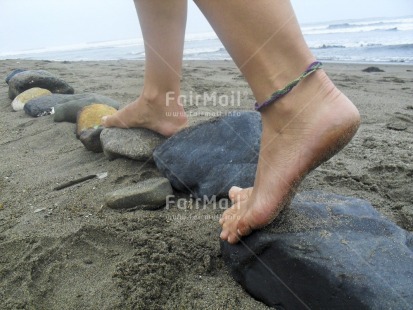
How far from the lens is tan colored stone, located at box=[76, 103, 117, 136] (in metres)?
2.60

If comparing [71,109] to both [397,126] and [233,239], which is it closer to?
[233,239]

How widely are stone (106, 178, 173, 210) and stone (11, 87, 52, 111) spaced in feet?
7.81

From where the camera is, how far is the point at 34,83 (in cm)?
401

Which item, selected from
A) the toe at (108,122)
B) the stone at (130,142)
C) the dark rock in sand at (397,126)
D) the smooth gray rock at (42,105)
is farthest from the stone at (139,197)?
the smooth gray rock at (42,105)

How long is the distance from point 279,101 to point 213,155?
0.71 m

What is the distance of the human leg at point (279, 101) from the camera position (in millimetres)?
1175

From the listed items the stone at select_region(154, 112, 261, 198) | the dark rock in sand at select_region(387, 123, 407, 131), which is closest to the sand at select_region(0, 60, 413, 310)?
the dark rock in sand at select_region(387, 123, 407, 131)

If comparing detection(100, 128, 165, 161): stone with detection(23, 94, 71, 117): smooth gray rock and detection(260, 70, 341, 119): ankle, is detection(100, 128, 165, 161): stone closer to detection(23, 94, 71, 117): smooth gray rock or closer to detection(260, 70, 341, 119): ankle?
detection(260, 70, 341, 119): ankle

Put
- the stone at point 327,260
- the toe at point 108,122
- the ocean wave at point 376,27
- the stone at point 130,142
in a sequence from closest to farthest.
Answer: the stone at point 327,260, the stone at point 130,142, the toe at point 108,122, the ocean wave at point 376,27

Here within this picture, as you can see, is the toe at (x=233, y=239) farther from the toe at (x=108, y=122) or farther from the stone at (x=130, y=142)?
the toe at (x=108, y=122)

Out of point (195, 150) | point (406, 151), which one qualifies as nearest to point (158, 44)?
point (195, 150)

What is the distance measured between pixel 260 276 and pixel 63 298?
602mm

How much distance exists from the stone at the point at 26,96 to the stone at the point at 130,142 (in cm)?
178

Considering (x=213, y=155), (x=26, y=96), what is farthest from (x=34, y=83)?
(x=213, y=155)
